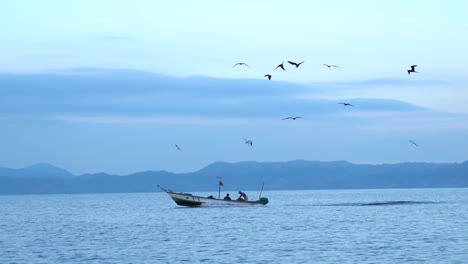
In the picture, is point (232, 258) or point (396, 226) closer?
point (232, 258)

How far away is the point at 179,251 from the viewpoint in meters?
60.5

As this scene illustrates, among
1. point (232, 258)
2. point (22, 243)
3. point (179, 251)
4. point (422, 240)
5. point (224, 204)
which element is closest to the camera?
point (232, 258)

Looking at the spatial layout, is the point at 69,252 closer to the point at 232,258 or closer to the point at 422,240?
the point at 232,258

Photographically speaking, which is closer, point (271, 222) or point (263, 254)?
point (263, 254)

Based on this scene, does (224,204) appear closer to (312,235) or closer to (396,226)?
(396,226)

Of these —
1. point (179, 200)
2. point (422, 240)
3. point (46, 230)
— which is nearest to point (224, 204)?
point (179, 200)

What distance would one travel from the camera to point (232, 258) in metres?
55.5

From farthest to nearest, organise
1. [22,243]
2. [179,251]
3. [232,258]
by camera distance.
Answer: [22,243] → [179,251] → [232,258]

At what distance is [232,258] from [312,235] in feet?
62.0

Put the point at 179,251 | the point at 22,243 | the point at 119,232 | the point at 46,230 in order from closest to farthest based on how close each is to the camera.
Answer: the point at 179,251 < the point at 22,243 < the point at 119,232 < the point at 46,230

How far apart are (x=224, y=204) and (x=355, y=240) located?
55794mm

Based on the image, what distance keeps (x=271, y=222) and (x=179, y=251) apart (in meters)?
35.7

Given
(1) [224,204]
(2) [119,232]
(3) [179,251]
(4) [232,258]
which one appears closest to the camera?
(4) [232,258]

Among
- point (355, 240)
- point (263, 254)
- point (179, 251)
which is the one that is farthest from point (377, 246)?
point (179, 251)
